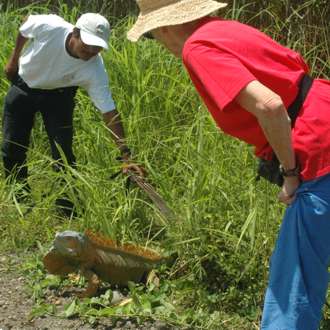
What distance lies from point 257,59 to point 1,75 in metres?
3.78

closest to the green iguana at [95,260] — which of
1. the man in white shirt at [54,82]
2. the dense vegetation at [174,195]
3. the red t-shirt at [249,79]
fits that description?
the dense vegetation at [174,195]

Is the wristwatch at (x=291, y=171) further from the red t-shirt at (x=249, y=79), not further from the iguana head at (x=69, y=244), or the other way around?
the iguana head at (x=69, y=244)

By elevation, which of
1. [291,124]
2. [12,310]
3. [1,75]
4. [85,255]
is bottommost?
[12,310]

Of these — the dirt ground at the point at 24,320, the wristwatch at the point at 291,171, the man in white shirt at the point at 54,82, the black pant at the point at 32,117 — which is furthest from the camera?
the black pant at the point at 32,117

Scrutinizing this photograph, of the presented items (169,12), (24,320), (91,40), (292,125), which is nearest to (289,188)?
(292,125)

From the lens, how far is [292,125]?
104 inches

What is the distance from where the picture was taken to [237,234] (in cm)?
381

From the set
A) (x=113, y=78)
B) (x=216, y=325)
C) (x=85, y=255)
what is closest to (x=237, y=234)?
(x=216, y=325)

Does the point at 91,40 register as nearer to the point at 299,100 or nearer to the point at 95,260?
the point at 95,260

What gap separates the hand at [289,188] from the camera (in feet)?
8.66

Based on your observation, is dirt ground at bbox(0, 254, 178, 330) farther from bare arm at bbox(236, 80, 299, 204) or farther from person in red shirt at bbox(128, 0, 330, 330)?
bare arm at bbox(236, 80, 299, 204)

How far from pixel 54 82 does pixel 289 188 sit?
8.44 feet

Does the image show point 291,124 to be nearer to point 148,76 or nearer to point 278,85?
point 278,85

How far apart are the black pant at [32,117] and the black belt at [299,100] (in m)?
2.60
